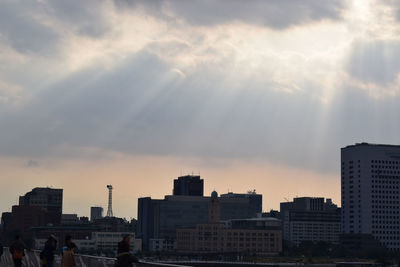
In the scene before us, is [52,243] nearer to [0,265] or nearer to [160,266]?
[160,266]

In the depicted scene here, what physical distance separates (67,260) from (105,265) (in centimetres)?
576

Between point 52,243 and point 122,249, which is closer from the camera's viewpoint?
point 122,249

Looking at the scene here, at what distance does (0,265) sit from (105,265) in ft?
82.6

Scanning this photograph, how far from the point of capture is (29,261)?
205ft

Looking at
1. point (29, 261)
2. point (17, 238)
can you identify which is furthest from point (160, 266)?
point (29, 261)

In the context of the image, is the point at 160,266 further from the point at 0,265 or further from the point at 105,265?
the point at 0,265

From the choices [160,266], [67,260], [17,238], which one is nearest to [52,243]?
[17,238]

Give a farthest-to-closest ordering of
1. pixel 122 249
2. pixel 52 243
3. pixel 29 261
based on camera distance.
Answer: pixel 29 261
pixel 52 243
pixel 122 249

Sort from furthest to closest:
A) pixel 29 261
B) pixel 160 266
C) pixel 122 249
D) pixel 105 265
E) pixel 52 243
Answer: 1. pixel 29 261
2. pixel 52 243
3. pixel 105 265
4. pixel 160 266
5. pixel 122 249

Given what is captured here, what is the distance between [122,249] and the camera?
99.9 feet

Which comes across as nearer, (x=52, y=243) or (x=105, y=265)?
(x=105, y=265)

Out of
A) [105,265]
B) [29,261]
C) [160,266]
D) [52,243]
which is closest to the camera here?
[160,266]

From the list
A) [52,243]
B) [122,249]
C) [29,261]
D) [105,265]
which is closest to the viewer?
[122,249]

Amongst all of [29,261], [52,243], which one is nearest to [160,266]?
[52,243]
